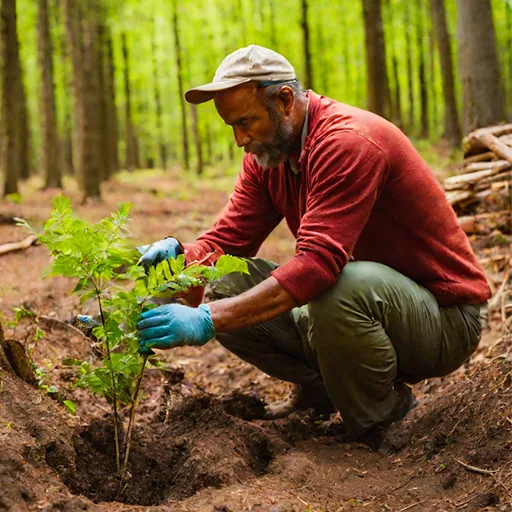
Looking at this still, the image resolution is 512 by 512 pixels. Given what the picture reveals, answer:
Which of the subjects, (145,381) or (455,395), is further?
(145,381)

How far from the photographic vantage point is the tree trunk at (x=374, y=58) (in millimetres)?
11062

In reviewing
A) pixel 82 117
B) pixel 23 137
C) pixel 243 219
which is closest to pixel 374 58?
pixel 82 117

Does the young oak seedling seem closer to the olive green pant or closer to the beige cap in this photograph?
the olive green pant

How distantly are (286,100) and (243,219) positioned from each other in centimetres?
79

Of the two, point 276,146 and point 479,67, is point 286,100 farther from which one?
point 479,67

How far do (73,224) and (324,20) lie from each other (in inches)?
1027

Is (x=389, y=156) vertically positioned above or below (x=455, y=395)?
above

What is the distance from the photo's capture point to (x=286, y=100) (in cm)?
299

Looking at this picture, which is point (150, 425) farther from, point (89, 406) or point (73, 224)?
point (73, 224)

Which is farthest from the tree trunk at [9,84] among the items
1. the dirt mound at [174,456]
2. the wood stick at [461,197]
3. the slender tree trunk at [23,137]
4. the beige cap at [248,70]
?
the dirt mound at [174,456]

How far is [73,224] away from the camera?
228cm

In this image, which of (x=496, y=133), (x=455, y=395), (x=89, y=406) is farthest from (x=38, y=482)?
(x=496, y=133)

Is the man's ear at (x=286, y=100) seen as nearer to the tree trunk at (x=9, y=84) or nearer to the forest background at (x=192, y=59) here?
the forest background at (x=192, y=59)

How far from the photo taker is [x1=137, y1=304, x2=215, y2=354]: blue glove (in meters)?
2.36
